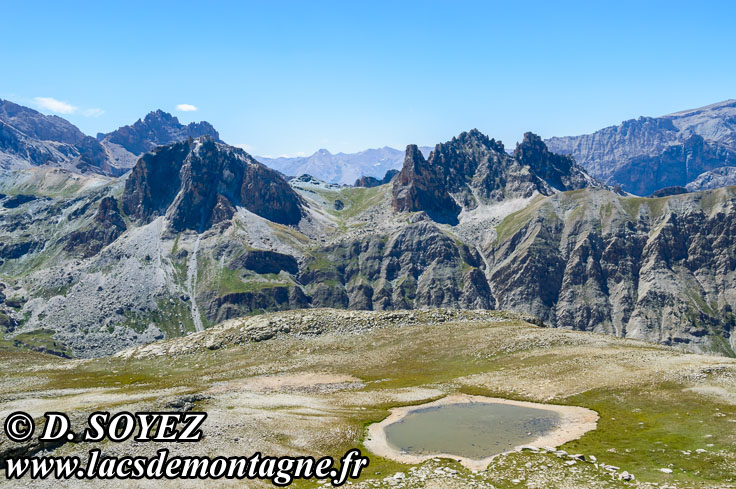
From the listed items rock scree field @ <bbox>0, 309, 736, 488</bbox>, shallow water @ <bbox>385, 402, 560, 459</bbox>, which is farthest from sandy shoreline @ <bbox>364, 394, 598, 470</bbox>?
rock scree field @ <bbox>0, 309, 736, 488</bbox>

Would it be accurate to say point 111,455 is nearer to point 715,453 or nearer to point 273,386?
point 273,386

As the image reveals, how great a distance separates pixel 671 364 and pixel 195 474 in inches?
2815

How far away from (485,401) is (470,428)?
1376 cm

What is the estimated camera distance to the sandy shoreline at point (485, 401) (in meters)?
49.9

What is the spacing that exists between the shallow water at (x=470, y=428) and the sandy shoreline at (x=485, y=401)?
949mm

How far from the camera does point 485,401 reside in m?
73.9

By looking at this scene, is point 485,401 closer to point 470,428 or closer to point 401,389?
point 470,428

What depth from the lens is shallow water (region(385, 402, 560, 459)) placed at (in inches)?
2116

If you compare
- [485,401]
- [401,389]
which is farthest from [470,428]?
[401,389]

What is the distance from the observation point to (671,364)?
8100 centimetres

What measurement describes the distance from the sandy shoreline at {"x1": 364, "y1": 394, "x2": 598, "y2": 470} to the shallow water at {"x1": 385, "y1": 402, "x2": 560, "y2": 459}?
3.11ft

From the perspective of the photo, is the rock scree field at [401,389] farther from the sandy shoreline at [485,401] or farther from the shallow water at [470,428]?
the shallow water at [470,428]

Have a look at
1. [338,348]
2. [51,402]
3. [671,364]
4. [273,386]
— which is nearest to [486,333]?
[338,348]

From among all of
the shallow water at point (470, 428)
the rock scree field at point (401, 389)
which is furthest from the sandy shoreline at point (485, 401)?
the rock scree field at point (401, 389)
